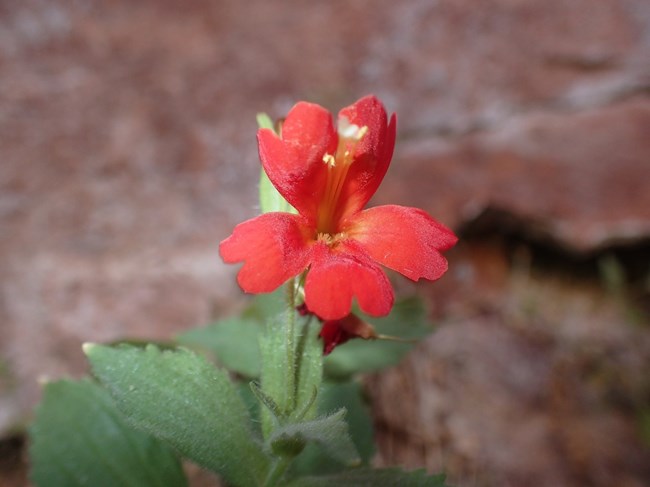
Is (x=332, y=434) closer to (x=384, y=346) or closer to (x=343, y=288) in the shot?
(x=343, y=288)

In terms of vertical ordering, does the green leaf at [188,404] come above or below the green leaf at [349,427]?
above

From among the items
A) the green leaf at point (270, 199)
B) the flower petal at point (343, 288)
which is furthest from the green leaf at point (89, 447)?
the flower petal at point (343, 288)

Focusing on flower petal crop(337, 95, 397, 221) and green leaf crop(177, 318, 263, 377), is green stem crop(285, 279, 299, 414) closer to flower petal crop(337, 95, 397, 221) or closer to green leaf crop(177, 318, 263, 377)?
flower petal crop(337, 95, 397, 221)

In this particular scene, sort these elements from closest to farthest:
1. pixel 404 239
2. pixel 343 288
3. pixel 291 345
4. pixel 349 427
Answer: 1. pixel 343 288
2. pixel 404 239
3. pixel 291 345
4. pixel 349 427

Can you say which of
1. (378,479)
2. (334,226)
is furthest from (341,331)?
(378,479)

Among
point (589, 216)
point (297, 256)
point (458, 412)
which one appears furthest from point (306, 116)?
point (589, 216)

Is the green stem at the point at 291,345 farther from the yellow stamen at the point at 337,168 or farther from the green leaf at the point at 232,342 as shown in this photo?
the green leaf at the point at 232,342

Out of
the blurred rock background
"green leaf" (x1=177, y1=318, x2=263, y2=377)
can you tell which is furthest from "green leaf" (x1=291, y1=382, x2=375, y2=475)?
the blurred rock background
